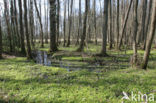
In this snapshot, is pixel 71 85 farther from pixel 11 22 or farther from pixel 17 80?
pixel 11 22

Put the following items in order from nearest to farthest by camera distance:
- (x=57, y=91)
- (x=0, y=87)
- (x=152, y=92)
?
(x=152, y=92)
(x=57, y=91)
(x=0, y=87)

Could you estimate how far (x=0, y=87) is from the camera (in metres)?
4.52

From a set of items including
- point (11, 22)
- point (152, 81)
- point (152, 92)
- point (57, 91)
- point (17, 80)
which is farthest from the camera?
point (11, 22)

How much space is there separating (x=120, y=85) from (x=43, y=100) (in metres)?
3.11

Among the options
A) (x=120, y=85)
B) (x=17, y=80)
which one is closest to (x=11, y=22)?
(x=17, y=80)

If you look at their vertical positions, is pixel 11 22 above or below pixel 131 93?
above

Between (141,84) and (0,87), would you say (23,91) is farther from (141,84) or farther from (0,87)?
(141,84)

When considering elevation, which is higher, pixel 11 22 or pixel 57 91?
pixel 11 22

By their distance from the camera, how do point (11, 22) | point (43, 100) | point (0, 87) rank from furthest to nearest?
point (11, 22) < point (0, 87) < point (43, 100)

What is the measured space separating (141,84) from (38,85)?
4406 mm

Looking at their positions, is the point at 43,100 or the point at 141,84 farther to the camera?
the point at 141,84

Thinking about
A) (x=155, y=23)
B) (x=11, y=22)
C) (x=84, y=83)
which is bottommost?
(x=84, y=83)

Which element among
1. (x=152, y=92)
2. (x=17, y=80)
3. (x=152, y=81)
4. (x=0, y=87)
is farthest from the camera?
(x=17, y=80)

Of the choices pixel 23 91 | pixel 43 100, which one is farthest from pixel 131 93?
pixel 23 91
